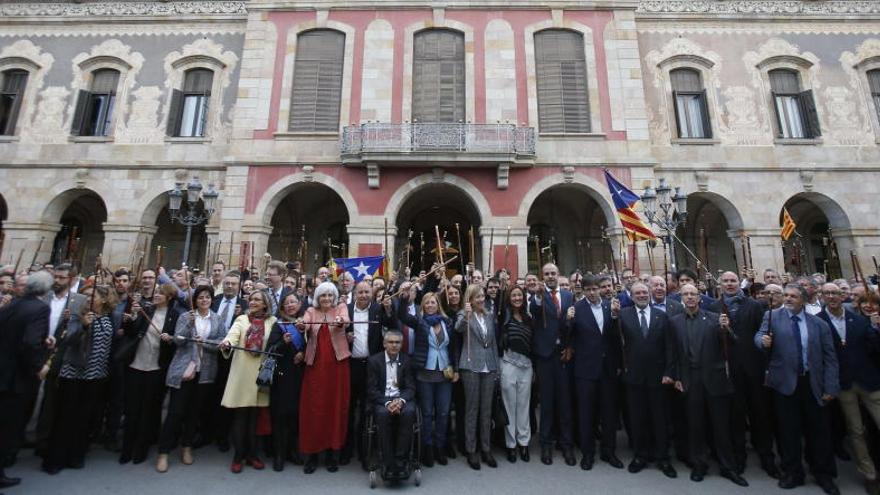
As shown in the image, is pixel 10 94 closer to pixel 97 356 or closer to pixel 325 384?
pixel 97 356

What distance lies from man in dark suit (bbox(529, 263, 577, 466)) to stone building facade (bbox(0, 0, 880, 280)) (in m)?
7.74

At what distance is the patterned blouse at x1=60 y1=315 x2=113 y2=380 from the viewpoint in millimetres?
5129

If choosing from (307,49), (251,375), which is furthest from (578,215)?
(251,375)

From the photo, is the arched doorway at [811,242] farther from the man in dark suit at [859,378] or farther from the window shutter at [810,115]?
the man in dark suit at [859,378]

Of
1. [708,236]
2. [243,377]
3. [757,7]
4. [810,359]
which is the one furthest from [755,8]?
[243,377]

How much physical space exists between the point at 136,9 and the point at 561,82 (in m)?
16.5

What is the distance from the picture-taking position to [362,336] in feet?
18.4


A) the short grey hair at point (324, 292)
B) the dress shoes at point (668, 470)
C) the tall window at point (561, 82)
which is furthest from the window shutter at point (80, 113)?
the dress shoes at point (668, 470)

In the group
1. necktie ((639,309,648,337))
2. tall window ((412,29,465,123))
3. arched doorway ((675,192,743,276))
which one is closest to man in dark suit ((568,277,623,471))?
necktie ((639,309,648,337))

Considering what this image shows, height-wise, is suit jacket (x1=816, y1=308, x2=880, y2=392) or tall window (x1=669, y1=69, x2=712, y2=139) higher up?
tall window (x1=669, y1=69, x2=712, y2=139)

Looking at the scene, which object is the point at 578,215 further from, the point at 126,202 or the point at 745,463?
the point at 126,202

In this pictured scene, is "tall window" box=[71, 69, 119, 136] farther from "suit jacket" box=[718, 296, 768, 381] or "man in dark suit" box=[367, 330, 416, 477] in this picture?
"suit jacket" box=[718, 296, 768, 381]

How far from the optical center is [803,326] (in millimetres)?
5152

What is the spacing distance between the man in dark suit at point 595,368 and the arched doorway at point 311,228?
12.4 metres
